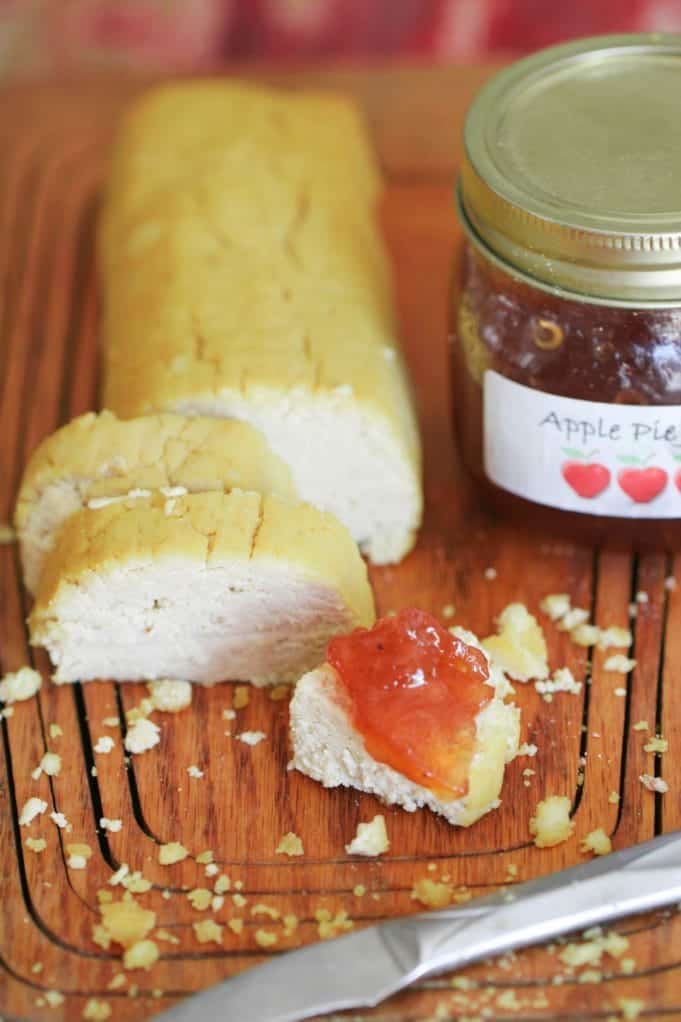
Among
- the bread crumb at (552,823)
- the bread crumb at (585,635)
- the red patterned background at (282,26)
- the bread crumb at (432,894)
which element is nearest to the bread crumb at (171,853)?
the bread crumb at (432,894)

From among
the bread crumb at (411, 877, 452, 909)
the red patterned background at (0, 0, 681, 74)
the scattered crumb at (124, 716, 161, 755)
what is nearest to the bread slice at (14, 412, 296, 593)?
the scattered crumb at (124, 716, 161, 755)

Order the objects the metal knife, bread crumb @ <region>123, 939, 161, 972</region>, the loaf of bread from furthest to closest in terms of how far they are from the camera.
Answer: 1. the loaf of bread
2. bread crumb @ <region>123, 939, 161, 972</region>
3. the metal knife

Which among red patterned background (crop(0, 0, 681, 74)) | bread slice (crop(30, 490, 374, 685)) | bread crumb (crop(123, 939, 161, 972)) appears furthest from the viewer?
red patterned background (crop(0, 0, 681, 74))

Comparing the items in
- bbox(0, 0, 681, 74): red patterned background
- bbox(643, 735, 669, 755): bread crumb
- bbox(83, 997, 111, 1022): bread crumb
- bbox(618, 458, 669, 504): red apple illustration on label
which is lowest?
bbox(83, 997, 111, 1022): bread crumb

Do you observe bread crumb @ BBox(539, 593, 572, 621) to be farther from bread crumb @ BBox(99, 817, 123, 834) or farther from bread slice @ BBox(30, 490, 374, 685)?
bread crumb @ BBox(99, 817, 123, 834)

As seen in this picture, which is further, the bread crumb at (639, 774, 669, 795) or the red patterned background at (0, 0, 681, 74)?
the red patterned background at (0, 0, 681, 74)

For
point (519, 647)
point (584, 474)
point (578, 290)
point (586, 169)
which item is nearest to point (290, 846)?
point (519, 647)

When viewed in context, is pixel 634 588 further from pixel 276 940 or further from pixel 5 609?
pixel 5 609
